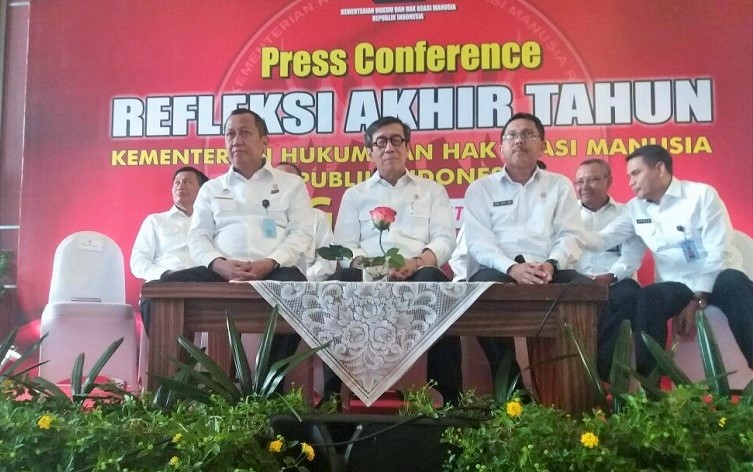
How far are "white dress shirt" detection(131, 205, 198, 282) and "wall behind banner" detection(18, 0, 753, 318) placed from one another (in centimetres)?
24

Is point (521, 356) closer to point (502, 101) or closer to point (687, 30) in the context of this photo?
point (502, 101)

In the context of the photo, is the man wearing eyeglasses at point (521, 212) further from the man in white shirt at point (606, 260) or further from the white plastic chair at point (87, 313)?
the white plastic chair at point (87, 313)

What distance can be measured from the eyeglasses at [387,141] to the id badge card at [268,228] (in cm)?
57

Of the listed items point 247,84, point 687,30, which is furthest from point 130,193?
point 687,30

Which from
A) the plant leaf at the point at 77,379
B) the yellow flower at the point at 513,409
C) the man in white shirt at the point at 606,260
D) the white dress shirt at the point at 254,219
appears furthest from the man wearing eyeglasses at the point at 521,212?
the plant leaf at the point at 77,379

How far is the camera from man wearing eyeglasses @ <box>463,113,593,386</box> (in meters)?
2.81

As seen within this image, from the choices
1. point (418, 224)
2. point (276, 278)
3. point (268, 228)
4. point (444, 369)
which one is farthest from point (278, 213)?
point (444, 369)

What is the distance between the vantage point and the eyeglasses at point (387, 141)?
9.80 ft

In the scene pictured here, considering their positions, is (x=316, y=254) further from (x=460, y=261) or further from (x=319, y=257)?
(x=460, y=261)

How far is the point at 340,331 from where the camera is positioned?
77.8 inches

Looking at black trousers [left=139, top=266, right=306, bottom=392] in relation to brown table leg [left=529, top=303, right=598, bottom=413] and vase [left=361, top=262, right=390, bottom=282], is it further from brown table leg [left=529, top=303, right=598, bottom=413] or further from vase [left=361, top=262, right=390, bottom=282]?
brown table leg [left=529, top=303, right=598, bottom=413]

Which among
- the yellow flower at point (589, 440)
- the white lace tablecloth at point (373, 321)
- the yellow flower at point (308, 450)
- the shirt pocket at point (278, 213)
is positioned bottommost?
the yellow flower at point (308, 450)

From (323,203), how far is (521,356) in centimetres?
173

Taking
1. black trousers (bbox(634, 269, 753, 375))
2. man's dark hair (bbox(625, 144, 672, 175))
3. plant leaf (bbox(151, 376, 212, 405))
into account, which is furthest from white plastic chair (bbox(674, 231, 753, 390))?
plant leaf (bbox(151, 376, 212, 405))
